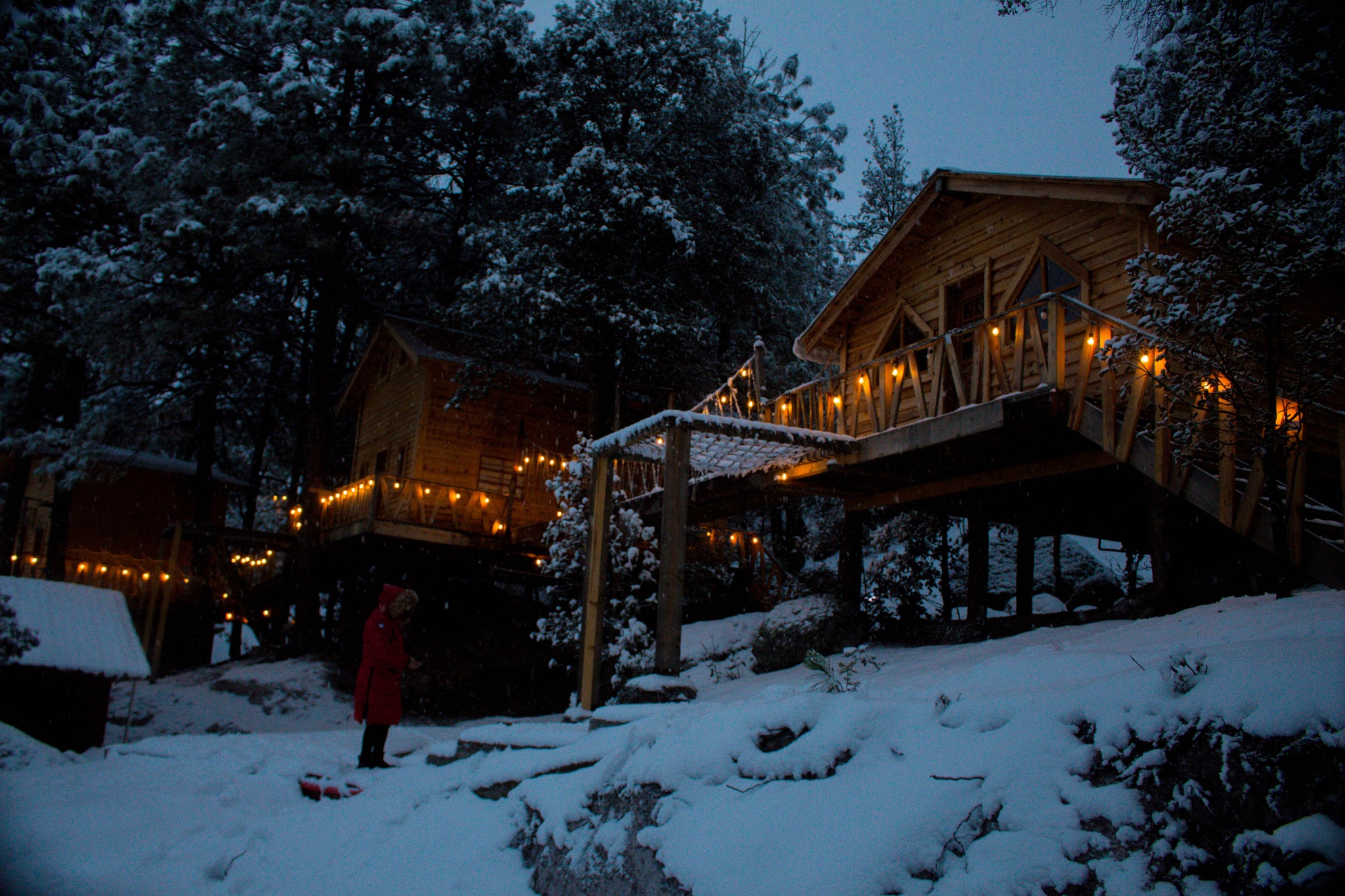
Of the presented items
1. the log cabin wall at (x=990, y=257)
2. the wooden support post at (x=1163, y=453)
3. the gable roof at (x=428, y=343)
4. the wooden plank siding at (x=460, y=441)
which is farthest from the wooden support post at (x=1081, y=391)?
the gable roof at (x=428, y=343)

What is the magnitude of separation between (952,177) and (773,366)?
31.3 ft

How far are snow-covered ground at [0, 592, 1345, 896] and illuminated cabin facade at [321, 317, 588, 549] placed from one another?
10502mm

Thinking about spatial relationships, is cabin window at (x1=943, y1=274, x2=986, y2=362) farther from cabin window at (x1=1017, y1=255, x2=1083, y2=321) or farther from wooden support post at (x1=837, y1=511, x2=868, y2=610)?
wooden support post at (x1=837, y1=511, x2=868, y2=610)

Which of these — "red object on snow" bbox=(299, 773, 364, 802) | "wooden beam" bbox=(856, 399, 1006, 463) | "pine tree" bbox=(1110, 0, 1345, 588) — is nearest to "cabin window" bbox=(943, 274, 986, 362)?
"wooden beam" bbox=(856, 399, 1006, 463)

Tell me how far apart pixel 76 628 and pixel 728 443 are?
710cm

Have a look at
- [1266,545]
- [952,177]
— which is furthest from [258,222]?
[1266,545]

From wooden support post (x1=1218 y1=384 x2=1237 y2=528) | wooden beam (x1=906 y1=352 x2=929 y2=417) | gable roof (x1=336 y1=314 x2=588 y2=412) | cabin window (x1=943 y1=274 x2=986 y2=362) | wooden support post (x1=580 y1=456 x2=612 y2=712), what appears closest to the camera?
wooden support post (x1=1218 y1=384 x2=1237 y2=528)

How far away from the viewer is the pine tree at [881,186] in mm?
30047

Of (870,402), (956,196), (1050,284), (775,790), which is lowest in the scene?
(775,790)

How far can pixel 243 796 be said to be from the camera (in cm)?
648

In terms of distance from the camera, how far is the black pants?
7758 mm

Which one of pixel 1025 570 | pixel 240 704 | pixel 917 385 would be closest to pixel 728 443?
pixel 917 385

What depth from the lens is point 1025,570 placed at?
1309 centimetres

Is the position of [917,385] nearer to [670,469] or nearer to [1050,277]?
[1050,277]
